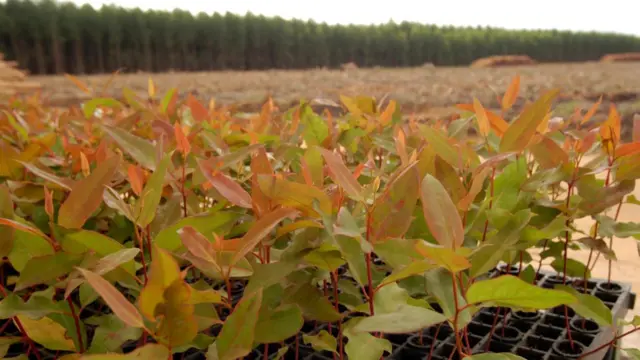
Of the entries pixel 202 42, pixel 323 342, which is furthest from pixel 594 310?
pixel 202 42

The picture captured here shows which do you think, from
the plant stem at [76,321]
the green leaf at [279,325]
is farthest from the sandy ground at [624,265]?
the plant stem at [76,321]

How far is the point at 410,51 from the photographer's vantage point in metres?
24.9

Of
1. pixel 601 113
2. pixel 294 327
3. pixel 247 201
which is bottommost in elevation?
pixel 601 113

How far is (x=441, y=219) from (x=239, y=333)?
0.68 ft

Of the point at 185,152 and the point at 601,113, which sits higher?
the point at 185,152

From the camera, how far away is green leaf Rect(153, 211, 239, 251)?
0.60 m

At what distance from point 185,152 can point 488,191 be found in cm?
43

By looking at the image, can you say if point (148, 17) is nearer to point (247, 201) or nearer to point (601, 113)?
point (601, 113)

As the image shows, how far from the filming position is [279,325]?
1.80 ft

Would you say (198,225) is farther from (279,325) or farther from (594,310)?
(594,310)

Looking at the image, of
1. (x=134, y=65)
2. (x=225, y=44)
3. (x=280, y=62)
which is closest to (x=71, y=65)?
(x=134, y=65)

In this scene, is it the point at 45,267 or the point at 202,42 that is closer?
the point at 45,267

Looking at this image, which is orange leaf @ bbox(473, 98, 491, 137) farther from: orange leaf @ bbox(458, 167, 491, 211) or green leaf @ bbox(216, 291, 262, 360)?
green leaf @ bbox(216, 291, 262, 360)

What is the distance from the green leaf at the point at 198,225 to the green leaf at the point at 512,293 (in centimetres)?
27
